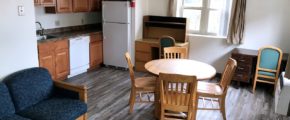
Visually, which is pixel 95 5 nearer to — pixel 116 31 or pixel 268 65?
pixel 116 31

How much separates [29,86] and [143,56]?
291 centimetres

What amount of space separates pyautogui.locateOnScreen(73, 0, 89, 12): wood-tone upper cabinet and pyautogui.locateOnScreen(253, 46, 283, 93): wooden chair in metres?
3.42

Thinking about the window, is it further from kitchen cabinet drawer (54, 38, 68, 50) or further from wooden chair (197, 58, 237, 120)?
kitchen cabinet drawer (54, 38, 68, 50)

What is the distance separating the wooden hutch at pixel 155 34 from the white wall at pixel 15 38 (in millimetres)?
2555

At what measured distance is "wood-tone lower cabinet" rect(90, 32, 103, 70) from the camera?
17.4 ft

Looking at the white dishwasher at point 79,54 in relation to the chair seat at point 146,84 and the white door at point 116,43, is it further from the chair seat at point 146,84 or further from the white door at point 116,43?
the chair seat at point 146,84

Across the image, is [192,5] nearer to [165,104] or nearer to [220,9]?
[220,9]

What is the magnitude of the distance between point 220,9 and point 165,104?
304 centimetres

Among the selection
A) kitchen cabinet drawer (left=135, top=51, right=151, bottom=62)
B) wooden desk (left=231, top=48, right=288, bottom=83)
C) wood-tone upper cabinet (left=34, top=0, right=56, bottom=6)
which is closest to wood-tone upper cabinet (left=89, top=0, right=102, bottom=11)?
wood-tone upper cabinet (left=34, top=0, right=56, bottom=6)

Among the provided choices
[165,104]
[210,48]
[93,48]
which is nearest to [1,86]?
[165,104]

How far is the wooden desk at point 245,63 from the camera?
14.5 feet

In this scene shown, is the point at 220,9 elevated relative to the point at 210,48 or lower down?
elevated

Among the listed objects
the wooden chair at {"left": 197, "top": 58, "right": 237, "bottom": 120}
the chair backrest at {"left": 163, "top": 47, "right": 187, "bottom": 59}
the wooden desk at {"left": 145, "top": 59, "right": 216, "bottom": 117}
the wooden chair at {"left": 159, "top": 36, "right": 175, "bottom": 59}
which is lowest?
the wooden chair at {"left": 197, "top": 58, "right": 237, "bottom": 120}

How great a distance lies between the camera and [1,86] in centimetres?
256
